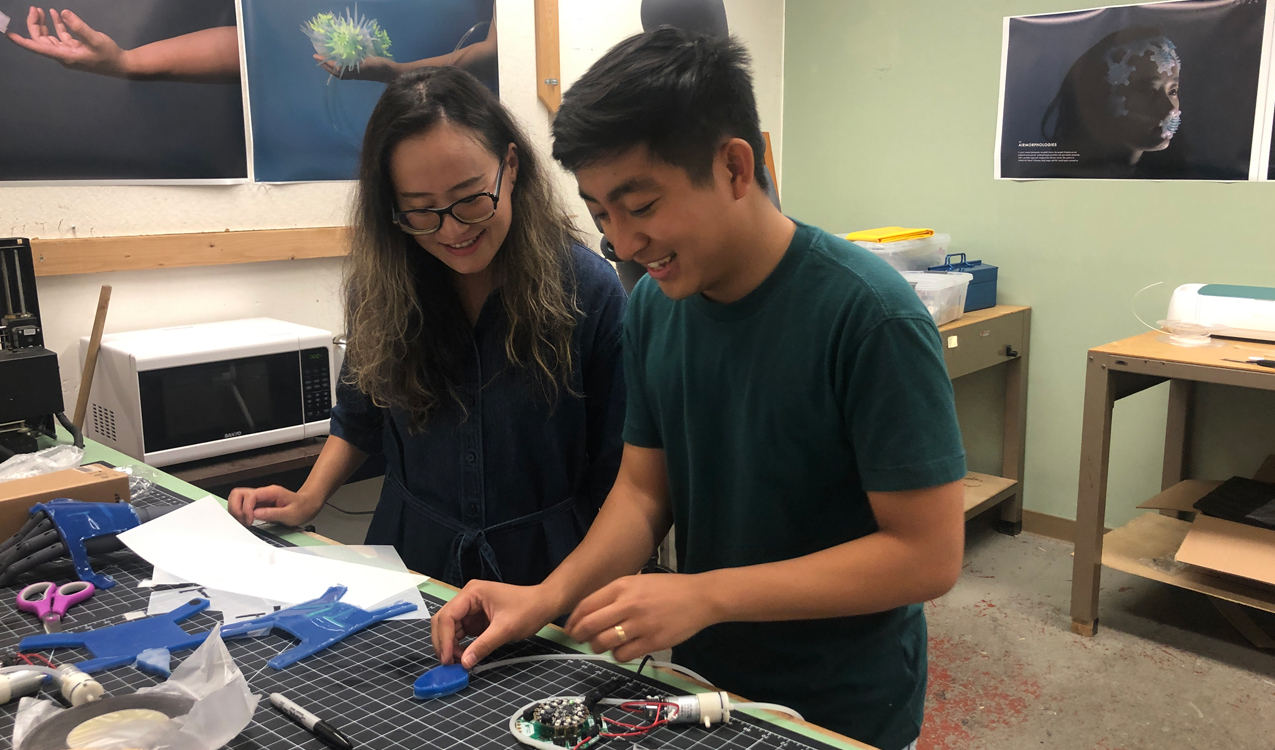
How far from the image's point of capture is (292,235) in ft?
8.06

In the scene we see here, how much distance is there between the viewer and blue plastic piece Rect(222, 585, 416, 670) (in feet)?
3.21

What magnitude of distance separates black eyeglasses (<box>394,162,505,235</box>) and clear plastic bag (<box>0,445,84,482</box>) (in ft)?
2.52

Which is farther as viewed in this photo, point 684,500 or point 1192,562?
point 1192,562

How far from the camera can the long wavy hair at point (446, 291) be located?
4.22 feet

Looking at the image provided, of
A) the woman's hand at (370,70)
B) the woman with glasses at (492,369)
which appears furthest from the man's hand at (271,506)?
the woman's hand at (370,70)

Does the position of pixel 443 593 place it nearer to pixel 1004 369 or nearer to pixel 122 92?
pixel 122 92

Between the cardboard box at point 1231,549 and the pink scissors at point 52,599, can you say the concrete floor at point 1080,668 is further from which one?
the pink scissors at point 52,599

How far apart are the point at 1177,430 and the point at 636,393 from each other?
2.56m

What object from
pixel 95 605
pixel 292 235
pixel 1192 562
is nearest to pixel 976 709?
pixel 1192 562

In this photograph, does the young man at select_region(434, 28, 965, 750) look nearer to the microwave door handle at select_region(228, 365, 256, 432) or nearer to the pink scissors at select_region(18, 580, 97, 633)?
the pink scissors at select_region(18, 580, 97, 633)

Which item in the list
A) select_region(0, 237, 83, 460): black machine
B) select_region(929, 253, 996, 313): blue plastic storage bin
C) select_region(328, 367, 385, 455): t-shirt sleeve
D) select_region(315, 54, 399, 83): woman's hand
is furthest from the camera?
select_region(929, 253, 996, 313): blue plastic storage bin

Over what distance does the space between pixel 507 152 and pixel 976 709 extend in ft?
5.95

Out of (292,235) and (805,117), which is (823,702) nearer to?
(292,235)

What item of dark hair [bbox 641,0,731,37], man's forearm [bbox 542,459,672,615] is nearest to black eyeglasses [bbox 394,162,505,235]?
man's forearm [bbox 542,459,672,615]
